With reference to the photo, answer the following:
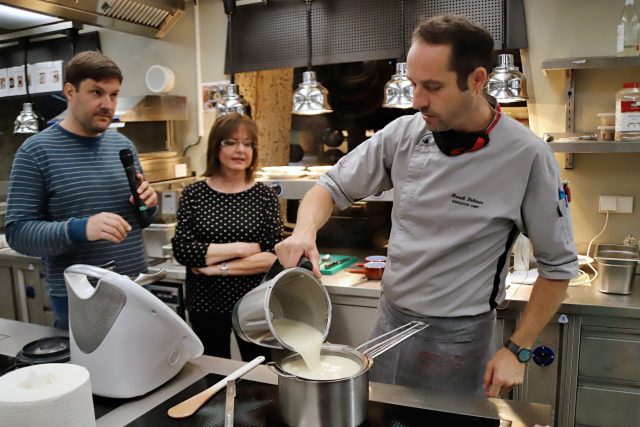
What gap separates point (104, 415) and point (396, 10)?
7.54ft

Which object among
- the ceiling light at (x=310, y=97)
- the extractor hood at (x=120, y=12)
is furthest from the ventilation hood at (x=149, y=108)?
the ceiling light at (x=310, y=97)

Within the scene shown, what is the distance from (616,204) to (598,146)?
43 cm

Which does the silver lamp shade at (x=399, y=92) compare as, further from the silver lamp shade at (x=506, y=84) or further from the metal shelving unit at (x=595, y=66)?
the metal shelving unit at (x=595, y=66)

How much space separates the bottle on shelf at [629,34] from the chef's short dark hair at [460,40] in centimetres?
120

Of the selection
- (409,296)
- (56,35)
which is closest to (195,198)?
(409,296)

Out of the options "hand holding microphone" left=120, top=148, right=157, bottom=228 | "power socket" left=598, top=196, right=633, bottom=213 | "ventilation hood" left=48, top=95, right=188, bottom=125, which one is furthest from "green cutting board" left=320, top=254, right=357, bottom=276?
"ventilation hood" left=48, top=95, right=188, bottom=125

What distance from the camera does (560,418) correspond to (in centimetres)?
213

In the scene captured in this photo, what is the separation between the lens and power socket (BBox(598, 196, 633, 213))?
2459 millimetres

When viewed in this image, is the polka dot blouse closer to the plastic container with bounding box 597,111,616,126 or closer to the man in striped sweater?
the man in striped sweater

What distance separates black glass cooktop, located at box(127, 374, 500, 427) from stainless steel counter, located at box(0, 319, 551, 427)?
23mm

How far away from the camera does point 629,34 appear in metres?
2.23

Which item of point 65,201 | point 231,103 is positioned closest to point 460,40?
point 65,201

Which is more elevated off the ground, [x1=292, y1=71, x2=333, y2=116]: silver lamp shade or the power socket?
[x1=292, y1=71, x2=333, y2=116]: silver lamp shade

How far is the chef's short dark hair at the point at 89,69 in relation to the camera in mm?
1878
